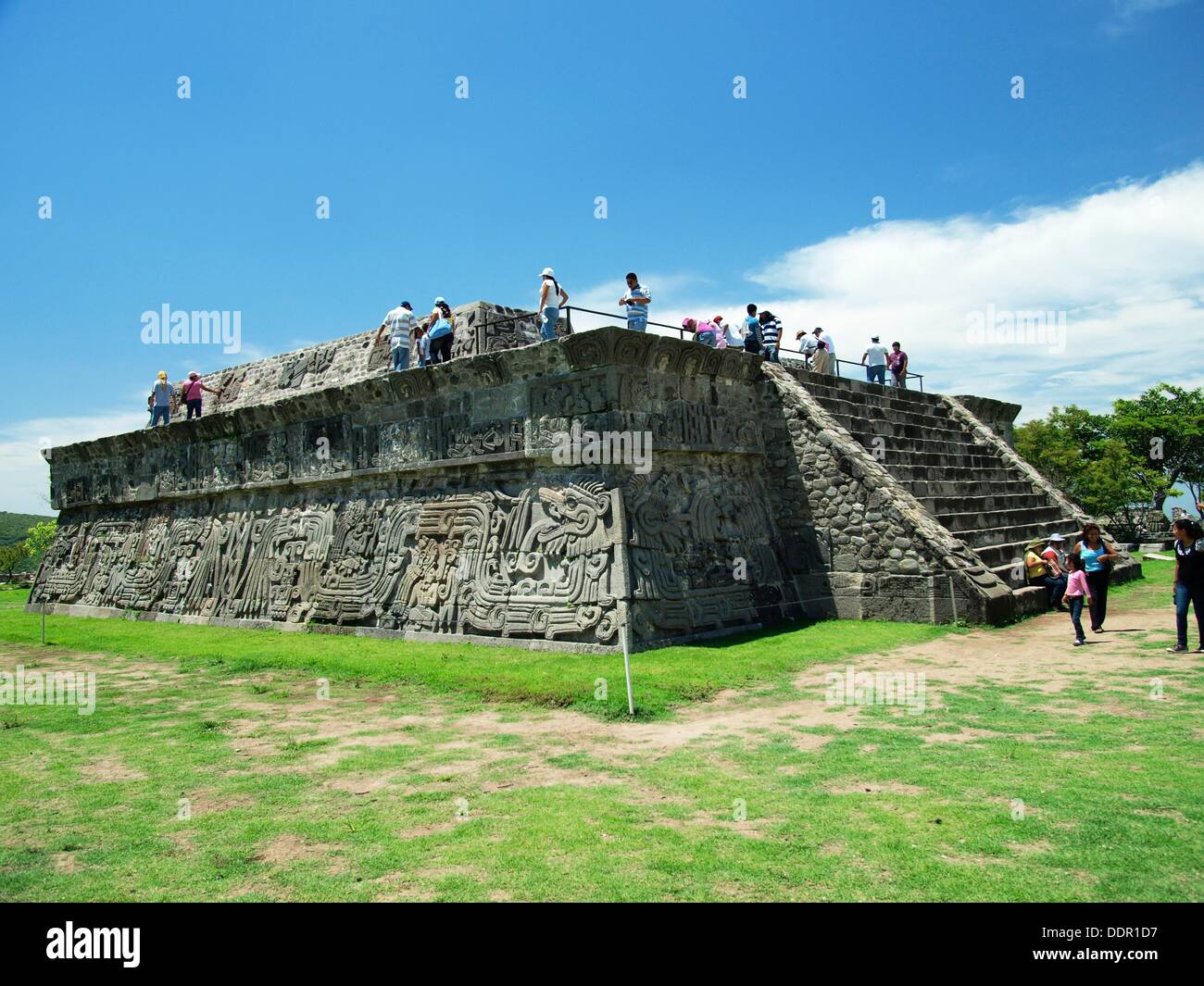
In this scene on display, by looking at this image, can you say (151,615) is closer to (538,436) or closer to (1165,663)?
(538,436)

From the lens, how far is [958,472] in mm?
13078

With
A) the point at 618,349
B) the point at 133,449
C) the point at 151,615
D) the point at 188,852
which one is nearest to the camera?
the point at 188,852

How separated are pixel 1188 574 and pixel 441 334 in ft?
28.3

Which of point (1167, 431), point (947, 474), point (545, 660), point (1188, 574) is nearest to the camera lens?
point (1188, 574)

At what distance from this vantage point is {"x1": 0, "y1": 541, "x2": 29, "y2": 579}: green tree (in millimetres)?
32594

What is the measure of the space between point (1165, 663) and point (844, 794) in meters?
4.46

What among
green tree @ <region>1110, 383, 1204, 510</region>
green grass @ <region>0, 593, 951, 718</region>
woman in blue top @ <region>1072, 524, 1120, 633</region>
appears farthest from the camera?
green tree @ <region>1110, 383, 1204, 510</region>

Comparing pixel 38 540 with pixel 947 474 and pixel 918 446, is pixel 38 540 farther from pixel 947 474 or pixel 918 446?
pixel 947 474

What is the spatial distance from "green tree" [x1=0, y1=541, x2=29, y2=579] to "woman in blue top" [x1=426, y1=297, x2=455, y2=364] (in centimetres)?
2879

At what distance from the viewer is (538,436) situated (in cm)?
930

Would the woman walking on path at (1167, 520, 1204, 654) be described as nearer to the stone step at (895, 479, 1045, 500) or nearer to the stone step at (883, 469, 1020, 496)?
the stone step at (895, 479, 1045, 500)

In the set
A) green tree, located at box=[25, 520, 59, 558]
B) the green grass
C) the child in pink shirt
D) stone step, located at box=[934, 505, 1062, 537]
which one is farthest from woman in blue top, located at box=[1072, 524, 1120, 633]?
green tree, located at box=[25, 520, 59, 558]

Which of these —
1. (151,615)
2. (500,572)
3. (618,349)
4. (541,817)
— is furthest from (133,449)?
(541,817)

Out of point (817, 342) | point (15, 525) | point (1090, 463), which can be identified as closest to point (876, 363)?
point (817, 342)
